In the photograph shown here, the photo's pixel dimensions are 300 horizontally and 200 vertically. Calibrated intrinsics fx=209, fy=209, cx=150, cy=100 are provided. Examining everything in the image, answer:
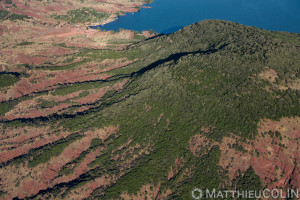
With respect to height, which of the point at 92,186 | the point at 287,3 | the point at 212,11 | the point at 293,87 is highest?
the point at 287,3

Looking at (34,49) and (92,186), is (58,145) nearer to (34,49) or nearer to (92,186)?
(92,186)

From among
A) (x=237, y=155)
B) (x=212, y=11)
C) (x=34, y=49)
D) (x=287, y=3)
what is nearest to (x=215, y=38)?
(x=237, y=155)

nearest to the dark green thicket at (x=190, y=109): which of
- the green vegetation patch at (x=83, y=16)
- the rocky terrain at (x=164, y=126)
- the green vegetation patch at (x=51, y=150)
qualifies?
the rocky terrain at (x=164, y=126)

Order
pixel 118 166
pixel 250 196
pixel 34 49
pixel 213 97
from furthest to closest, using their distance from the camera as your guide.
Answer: pixel 34 49
pixel 213 97
pixel 118 166
pixel 250 196

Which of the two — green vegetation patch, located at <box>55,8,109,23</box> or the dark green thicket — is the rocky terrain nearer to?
the dark green thicket

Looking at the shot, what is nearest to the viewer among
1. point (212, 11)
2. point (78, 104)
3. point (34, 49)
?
point (78, 104)

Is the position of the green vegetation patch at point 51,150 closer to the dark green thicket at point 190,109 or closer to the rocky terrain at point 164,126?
the rocky terrain at point 164,126

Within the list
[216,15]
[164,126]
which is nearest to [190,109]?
[164,126]
